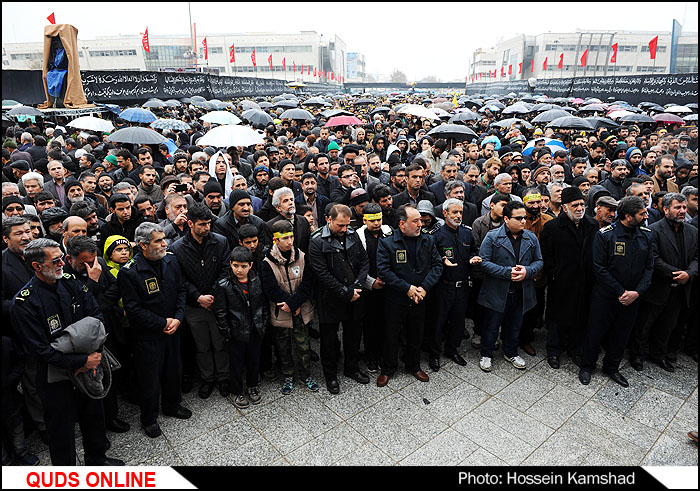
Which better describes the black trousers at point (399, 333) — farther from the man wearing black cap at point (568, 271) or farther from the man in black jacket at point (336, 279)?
the man wearing black cap at point (568, 271)

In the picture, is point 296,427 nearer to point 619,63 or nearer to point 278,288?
point 278,288

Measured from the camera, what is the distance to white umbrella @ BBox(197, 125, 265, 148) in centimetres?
700

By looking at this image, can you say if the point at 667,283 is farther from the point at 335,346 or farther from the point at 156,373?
the point at 156,373

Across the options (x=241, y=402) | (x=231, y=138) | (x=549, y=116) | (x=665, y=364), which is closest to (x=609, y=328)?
(x=665, y=364)

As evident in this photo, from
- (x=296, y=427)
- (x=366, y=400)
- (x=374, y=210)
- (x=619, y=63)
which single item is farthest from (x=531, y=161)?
(x=619, y=63)

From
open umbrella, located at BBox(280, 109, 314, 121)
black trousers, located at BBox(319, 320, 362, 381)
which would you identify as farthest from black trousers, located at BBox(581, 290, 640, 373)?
open umbrella, located at BBox(280, 109, 314, 121)

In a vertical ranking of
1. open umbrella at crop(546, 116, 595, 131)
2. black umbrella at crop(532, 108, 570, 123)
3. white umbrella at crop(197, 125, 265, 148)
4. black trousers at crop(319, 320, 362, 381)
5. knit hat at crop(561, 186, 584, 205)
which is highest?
black umbrella at crop(532, 108, 570, 123)

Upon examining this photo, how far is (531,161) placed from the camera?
28.0 ft

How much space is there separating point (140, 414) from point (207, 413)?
61 centimetres

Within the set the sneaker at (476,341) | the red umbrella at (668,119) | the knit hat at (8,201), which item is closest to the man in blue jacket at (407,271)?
the sneaker at (476,341)

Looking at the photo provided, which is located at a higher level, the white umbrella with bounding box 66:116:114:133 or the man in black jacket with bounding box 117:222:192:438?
the white umbrella with bounding box 66:116:114:133

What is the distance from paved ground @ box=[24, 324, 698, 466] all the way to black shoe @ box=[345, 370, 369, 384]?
0.34 ft

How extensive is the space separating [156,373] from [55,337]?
96 centimetres

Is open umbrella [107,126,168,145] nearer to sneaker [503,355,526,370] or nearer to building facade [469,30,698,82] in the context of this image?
sneaker [503,355,526,370]
